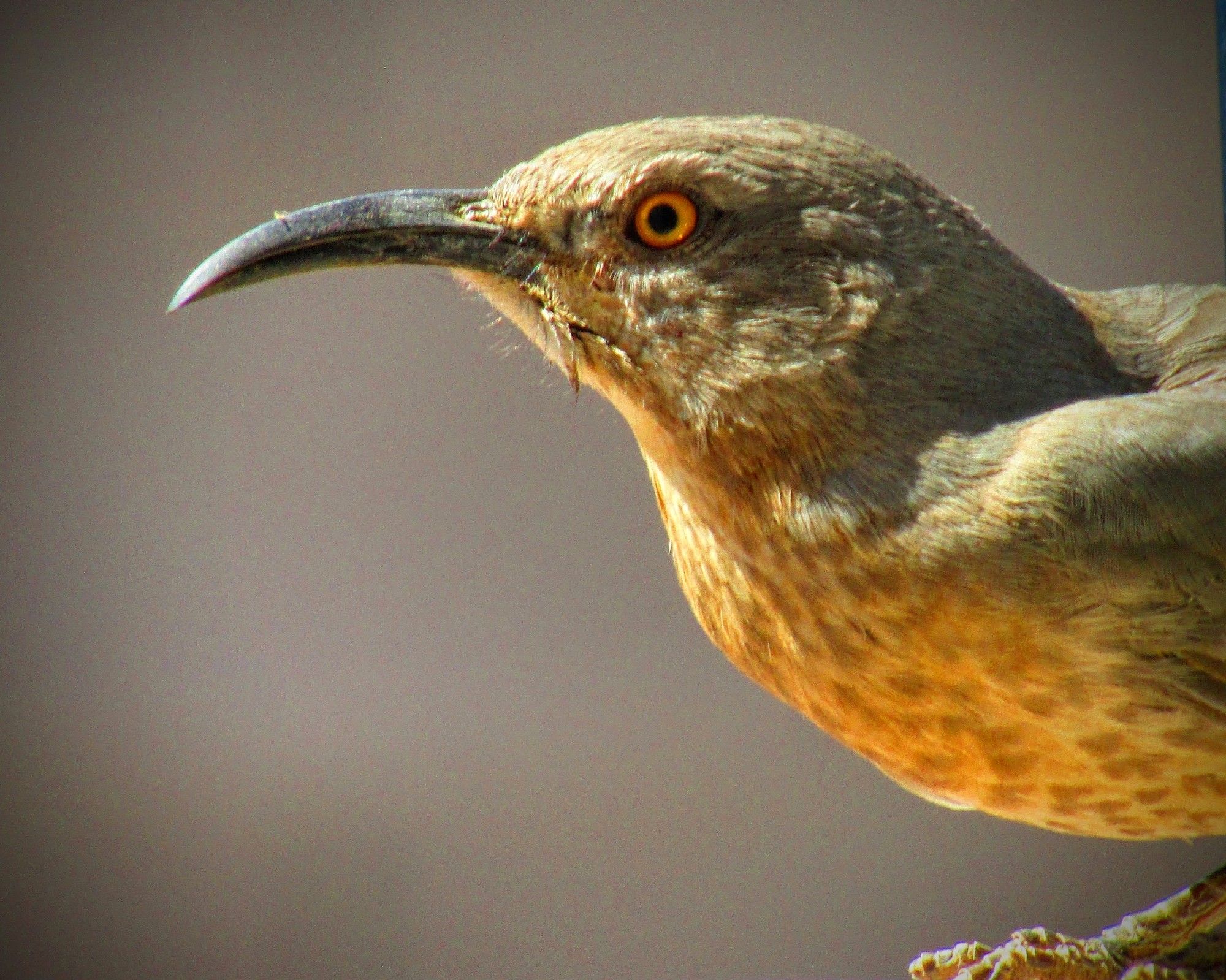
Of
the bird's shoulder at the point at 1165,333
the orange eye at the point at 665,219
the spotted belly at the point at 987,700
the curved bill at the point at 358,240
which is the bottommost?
the spotted belly at the point at 987,700

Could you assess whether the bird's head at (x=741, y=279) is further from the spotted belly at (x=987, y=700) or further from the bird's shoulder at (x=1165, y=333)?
the bird's shoulder at (x=1165, y=333)

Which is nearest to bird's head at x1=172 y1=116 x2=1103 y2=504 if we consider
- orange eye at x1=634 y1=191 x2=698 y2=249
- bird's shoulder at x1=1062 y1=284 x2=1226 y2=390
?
orange eye at x1=634 y1=191 x2=698 y2=249

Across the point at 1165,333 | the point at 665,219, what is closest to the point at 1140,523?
the point at 1165,333

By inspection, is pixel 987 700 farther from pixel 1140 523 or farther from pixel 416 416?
pixel 416 416

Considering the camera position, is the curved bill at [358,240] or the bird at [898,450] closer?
the bird at [898,450]

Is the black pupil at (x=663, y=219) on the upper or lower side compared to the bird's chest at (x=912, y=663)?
upper

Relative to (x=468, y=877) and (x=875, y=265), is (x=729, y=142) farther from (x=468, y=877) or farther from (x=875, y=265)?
(x=468, y=877)

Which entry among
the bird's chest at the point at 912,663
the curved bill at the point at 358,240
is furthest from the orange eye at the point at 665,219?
the bird's chest at the point at 912,663
